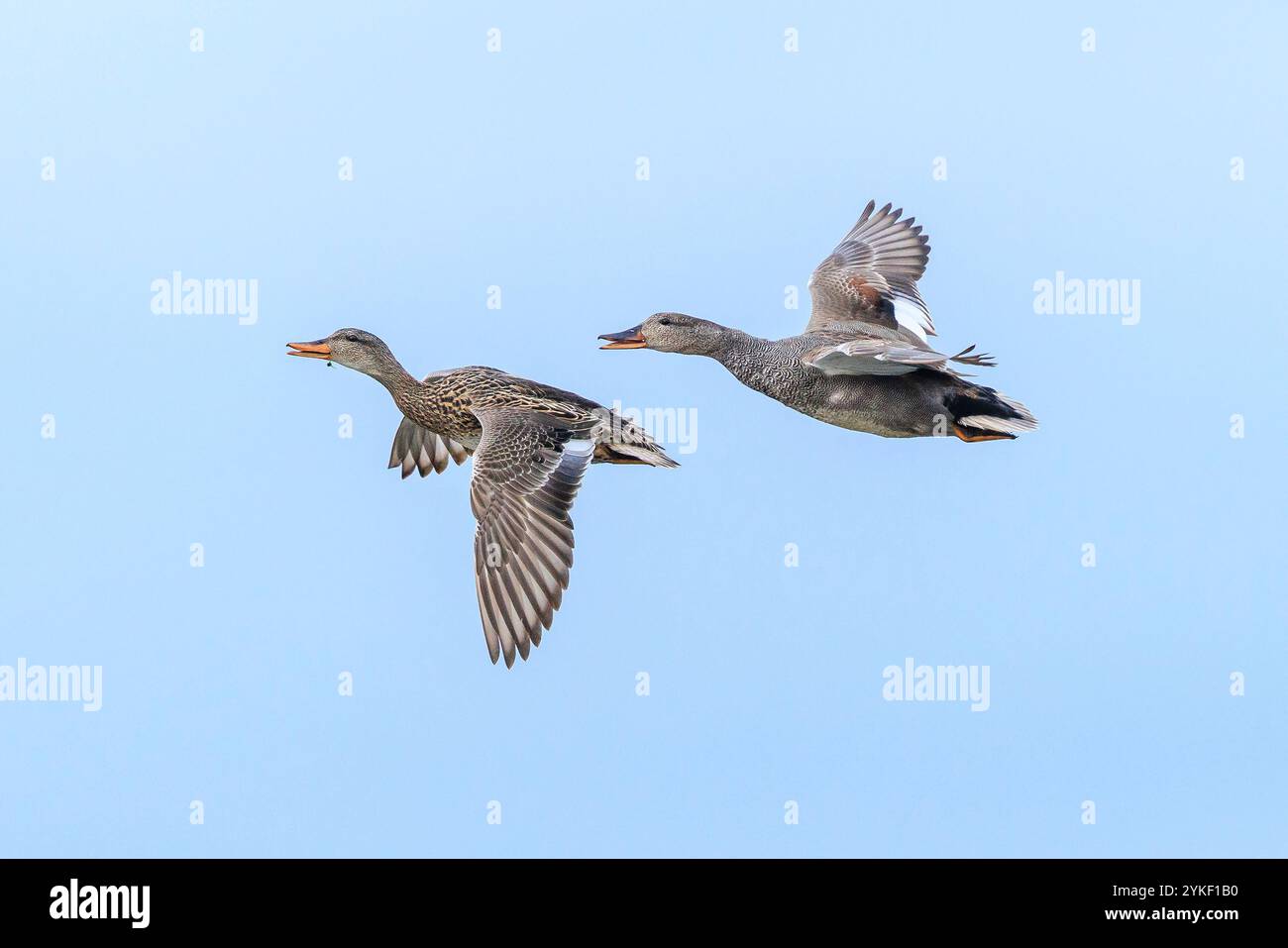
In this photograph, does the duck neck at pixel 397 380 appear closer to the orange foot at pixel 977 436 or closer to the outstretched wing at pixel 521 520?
the outstretched wing at pixel 521 520

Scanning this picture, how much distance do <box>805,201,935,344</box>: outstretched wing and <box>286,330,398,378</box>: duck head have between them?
3333 mm

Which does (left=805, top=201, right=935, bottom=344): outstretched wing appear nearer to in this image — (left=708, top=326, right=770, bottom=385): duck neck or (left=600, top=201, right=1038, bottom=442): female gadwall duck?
(left=600, top=201, right=1038, bottom=442): female gadwall duck

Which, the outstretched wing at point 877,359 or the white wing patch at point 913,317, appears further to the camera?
the white wing patch at point 913,317

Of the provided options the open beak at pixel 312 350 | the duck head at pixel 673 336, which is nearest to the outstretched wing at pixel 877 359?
the duck head at pixel 673 336

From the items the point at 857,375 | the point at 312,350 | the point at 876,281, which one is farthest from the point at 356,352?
the point at 876,281

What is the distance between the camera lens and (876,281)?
15.5 m

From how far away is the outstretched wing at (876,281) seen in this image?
1495 centimetres

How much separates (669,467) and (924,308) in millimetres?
3842

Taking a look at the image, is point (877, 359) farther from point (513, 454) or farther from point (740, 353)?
point (513, 454)

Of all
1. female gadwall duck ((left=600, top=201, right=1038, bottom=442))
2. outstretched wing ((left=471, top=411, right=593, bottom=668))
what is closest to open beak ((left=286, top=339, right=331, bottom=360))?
outstretched wing ((left=471, top=411, right=593, bottom=668))

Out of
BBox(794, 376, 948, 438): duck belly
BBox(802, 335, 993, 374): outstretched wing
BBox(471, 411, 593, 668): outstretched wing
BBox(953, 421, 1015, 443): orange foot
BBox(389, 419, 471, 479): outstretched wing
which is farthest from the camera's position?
BBox(389, 419, 471, 479): outstretched wing

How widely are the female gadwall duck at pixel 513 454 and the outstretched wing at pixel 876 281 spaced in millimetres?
2462

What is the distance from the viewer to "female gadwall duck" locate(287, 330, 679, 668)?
37.2ft

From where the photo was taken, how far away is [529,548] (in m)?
11.6
